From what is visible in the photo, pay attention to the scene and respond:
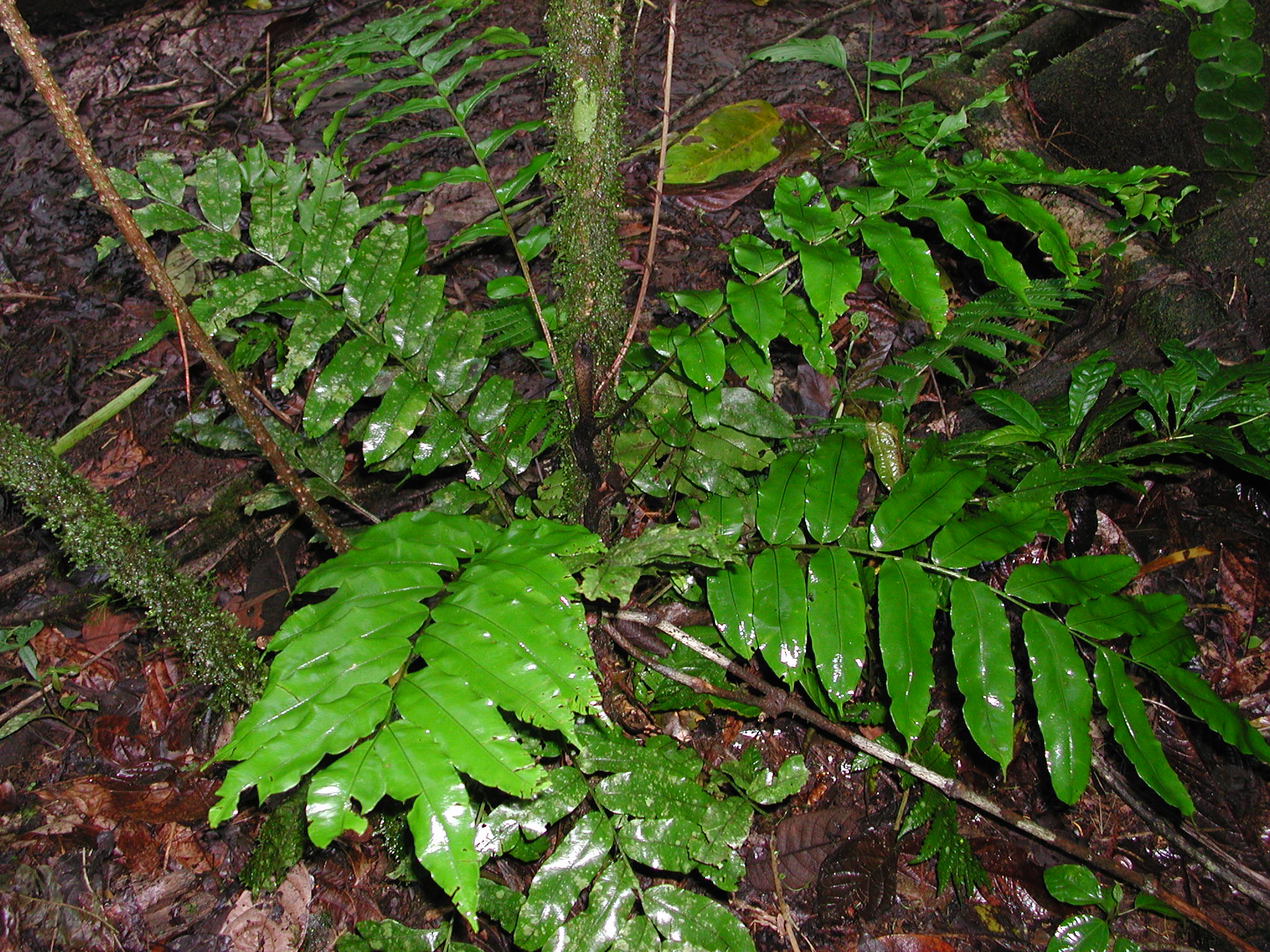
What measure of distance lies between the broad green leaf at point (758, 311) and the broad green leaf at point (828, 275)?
0.12 m

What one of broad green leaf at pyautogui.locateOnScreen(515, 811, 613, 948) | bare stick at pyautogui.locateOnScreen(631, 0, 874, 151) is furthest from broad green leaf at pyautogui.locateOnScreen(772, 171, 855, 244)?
bare stick at pyautogui.locateOnScreen(631, 0, 874, 151)

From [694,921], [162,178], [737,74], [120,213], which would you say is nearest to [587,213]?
[120,213]

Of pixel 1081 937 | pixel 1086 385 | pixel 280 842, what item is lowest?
pixel 1081 937

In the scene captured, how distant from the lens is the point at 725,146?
380cm

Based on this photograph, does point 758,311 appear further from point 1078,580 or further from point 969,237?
point 1078,580

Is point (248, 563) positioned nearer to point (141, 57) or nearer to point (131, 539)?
point (131, 539)

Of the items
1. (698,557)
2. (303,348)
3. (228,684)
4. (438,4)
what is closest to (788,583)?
(698,557)

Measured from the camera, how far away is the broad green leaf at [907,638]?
192 centimetres

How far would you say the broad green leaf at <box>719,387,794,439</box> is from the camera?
2531mm

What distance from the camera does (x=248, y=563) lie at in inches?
128

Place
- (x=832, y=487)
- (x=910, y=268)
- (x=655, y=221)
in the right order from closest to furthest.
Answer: (x=910, y=268)
(x=832, y=487)
(x=655, y=221)

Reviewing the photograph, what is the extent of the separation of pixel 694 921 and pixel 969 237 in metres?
1.83

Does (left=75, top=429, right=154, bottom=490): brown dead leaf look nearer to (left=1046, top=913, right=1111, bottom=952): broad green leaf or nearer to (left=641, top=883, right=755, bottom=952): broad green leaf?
(left=641, top=883, right=755, bottom=952): broad green leaf

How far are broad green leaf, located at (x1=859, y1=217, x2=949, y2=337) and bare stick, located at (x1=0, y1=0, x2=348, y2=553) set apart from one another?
1.55 meters
